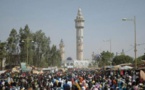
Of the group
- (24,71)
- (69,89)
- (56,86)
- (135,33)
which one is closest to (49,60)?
(24,71)

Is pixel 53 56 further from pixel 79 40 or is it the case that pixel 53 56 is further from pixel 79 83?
pixel 79 40

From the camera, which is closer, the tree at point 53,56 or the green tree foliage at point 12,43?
the green tree foliage at point 12,43

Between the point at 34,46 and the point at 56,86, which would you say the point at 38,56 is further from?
the point at 56,86

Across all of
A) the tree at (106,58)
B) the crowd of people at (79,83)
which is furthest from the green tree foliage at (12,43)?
the tree at (106,58)

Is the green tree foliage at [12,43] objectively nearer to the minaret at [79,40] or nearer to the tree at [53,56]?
the tree at [53,56]

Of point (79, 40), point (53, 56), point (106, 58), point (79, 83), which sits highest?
point (79, 40)

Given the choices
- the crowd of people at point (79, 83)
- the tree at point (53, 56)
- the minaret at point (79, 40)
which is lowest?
the crowd of people at point (79, 83)

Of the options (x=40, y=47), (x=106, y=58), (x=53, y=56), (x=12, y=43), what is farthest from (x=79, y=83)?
(x=106, y=58)

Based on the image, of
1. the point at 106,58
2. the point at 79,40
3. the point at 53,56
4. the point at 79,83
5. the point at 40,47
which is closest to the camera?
the point at 79,83

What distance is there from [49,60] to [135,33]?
46.6 metres

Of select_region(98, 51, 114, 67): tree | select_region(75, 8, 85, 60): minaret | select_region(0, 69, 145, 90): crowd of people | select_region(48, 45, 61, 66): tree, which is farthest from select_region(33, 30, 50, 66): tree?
select_region(75, 8, 85, 60): minaret

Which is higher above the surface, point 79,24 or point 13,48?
point 79,24

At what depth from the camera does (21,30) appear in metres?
56.0

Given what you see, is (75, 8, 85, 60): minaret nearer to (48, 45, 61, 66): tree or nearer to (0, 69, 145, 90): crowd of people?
(48, 45, 61, 66): tree
